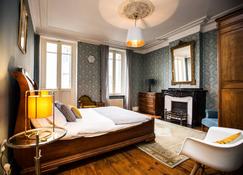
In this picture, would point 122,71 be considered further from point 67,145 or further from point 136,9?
point 67,145

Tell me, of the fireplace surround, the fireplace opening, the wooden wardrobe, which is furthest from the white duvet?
the fireplace opening

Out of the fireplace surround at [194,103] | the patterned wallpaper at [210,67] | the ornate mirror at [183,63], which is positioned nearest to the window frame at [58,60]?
the ornate mirror at [183,63]

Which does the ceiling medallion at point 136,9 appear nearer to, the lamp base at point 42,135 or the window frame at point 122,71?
the window frame at point 122,71

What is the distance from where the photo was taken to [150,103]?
5363 mm

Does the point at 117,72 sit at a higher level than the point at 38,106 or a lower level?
higher

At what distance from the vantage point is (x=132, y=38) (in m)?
2.97

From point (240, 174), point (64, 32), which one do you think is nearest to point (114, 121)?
point (240, 174)

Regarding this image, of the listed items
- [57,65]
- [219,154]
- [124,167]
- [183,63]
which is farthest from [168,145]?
[57,65]

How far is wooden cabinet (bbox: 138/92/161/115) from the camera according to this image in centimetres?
514

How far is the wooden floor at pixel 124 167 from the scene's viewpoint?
1.74 m

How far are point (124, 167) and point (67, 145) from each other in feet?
2.90

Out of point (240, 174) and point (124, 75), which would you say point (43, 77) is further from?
point (240, 174)

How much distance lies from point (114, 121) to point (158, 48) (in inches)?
178

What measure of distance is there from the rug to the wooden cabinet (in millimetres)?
1643
